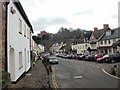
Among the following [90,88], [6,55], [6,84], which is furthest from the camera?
[90,88]

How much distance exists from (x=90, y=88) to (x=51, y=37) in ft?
314

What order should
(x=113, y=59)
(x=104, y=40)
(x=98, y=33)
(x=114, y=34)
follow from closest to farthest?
(x=113, y=59), (x=114, y=34), (x=104, y=40), (x=98, y=33)

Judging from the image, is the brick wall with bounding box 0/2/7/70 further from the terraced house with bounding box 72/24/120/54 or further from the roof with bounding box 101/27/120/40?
the roof with bounding box 101/27/120/40

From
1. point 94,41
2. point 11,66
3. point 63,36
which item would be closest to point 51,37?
point 63,36

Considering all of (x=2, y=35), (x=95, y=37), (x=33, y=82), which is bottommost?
(x=33, y=82)

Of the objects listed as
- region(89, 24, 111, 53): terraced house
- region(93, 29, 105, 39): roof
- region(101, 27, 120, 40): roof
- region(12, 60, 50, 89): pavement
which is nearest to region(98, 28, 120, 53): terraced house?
region(101, 27, 120, 40): roof

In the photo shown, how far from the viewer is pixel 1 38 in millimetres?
7496

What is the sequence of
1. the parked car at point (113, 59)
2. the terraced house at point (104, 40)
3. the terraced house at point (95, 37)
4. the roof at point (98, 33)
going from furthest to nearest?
the roof at point (98, 33) < the terraced house at point (95, 37) < the terraced house at point (104, 40) < the parked car at point (113, 59)

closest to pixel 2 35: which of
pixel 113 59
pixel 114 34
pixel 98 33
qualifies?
pixel 113 59

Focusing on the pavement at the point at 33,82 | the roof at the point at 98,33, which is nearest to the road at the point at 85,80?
the pavement at the point at 33,82

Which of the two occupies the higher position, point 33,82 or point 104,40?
point 104,40

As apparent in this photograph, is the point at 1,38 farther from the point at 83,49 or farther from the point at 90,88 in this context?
the point at 83,49

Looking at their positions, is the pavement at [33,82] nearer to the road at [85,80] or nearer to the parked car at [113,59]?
the road at [85,80]

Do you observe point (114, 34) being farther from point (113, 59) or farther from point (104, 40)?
point (113, 59)
